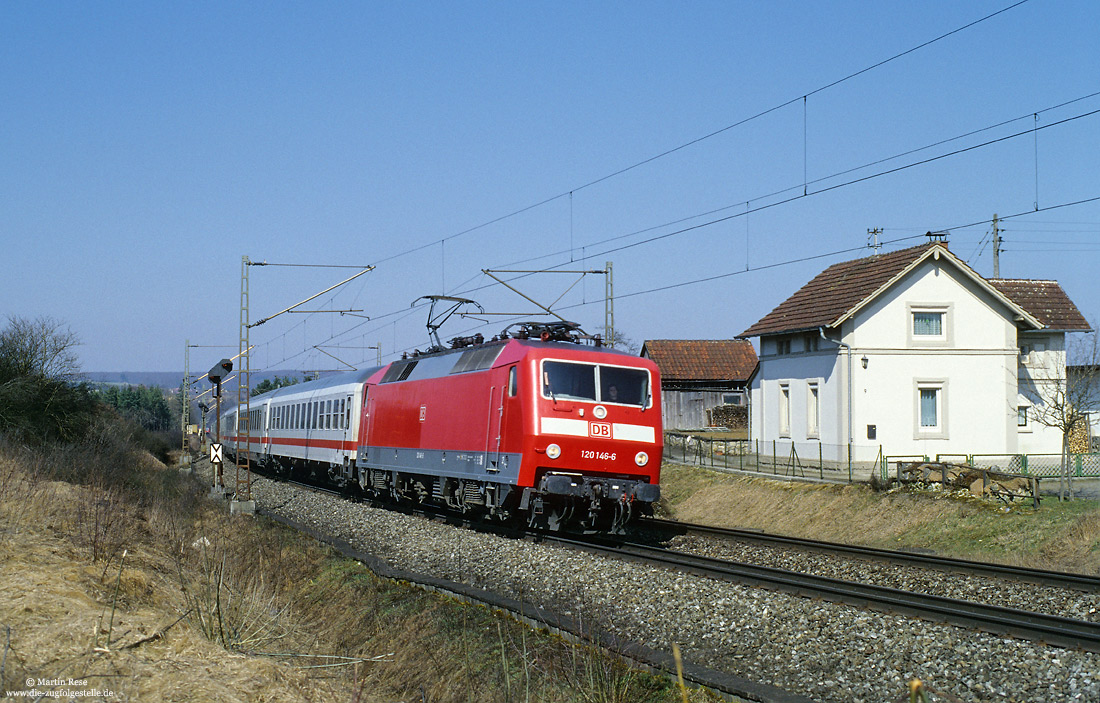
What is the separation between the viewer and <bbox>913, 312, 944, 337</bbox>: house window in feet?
94.3

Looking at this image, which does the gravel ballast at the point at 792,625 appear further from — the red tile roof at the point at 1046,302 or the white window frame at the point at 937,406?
the red tile roof at the point at 1046,302

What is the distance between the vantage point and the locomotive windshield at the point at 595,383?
50.2ft

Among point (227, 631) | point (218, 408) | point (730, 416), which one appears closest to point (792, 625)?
point (227, 631)

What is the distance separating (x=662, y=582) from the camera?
38.1 ft

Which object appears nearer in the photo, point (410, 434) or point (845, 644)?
point (845, 644)

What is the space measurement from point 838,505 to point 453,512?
8.97m

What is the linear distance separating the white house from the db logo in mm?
14080

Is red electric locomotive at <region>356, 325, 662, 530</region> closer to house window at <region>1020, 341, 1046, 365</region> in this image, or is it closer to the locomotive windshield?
the locomotive windshield

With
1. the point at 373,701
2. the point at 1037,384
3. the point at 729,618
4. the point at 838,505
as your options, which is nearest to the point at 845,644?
the point at 729,618

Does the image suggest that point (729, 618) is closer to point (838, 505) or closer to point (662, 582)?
point (662, 582)

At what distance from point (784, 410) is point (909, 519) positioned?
38.5 ft

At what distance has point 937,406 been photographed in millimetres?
28438

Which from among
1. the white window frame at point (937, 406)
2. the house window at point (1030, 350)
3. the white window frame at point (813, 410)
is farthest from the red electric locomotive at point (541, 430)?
the house window at point (1030, 350)

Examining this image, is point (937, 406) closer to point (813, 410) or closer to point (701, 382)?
point (813, 410)
